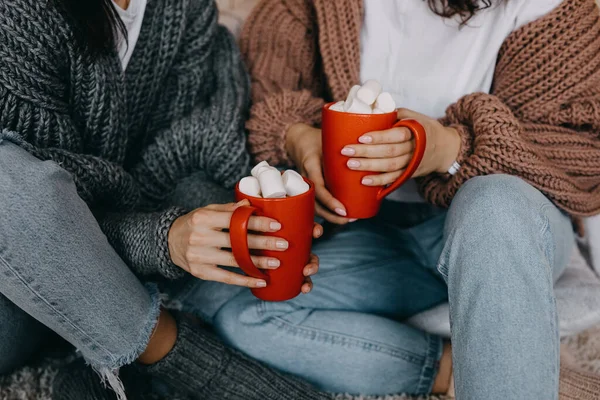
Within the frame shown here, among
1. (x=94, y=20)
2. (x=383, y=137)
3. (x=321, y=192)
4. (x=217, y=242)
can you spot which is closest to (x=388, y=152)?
(x=383, y=137)

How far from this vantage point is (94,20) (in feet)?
2.53

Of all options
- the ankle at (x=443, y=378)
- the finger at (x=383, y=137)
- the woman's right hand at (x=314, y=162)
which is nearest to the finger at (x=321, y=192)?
the woman's right hand at (x=314, y=162)

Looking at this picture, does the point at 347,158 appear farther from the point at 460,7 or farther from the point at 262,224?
the point at 460,7

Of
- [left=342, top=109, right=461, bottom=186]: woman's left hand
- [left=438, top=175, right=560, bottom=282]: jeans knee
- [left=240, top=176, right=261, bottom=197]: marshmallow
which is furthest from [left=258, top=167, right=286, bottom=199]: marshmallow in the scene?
[left=438, top=175, right=560, bottom=282]: jeans knee

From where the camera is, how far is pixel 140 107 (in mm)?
934

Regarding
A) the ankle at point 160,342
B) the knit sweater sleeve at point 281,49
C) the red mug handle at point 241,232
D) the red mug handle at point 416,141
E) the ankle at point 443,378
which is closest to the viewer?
the red mug handle at point 241,232

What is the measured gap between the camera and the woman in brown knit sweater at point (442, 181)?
60 centimetres

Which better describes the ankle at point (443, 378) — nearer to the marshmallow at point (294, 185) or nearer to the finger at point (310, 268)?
the finger at point (310, 268)

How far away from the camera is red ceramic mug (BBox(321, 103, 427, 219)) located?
678mm

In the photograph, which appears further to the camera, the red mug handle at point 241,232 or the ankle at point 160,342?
the ankle at point 160,342

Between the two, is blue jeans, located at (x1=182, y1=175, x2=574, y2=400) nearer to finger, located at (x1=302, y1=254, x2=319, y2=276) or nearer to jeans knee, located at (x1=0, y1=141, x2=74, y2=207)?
finger, located at (x1=302, y1=254, x2=319, y2=276)

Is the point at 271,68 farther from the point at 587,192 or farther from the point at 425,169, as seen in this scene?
the point at 587,192

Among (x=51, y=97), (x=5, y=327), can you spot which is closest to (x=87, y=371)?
(x=5, y=327)

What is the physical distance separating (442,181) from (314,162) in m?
0.20
